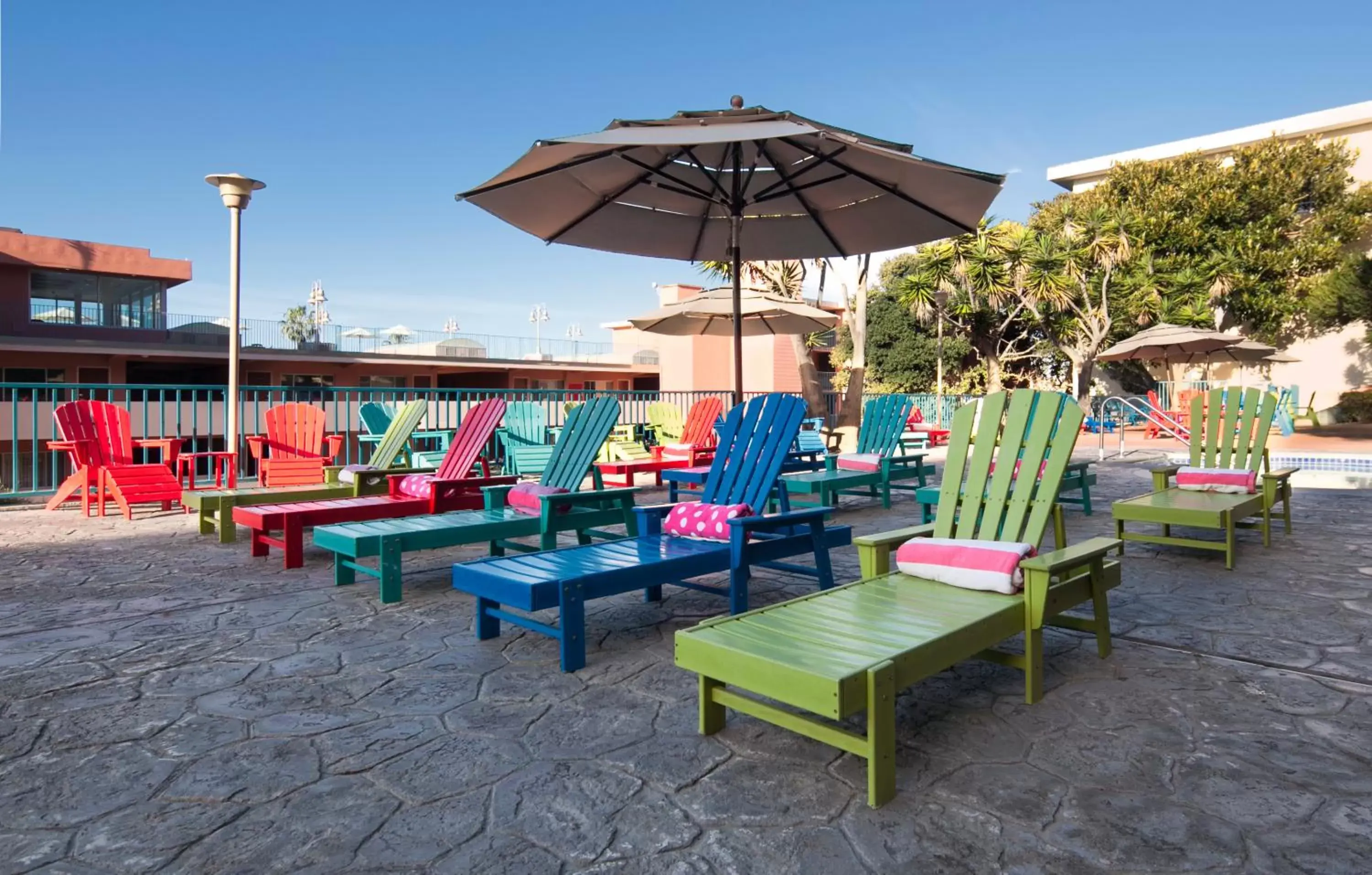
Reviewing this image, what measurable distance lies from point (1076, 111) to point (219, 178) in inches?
1152

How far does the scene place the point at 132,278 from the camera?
31.4 m

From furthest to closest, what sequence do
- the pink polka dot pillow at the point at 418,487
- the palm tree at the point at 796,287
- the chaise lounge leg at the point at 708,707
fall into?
the palm tree at the point at 796,287, the pink polka dot pillow at the point at 418,487, the chaise lounge leg at the point at 708,707

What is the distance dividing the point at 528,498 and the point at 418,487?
112 cm

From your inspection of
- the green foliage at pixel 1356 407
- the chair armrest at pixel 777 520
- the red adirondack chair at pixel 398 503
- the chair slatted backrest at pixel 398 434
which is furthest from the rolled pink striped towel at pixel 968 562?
the green foliage at pixel 1356 407

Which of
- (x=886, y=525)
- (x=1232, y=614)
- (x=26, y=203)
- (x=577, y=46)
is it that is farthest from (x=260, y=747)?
(x=26, y=203)

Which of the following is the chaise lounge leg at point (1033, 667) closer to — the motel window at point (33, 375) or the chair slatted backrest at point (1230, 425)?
the chair slatted backrest at point (1230, 425)

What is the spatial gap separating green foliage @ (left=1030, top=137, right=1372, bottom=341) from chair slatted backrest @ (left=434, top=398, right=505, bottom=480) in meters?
25.8

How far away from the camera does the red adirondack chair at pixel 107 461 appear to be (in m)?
7.05

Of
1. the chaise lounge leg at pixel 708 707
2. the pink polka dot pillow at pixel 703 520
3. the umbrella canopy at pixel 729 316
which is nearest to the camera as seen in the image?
the chaise lounge leg at pixel 708 707

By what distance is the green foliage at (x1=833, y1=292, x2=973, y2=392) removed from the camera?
28422mm

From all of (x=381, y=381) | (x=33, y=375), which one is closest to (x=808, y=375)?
(x=381, y=381)

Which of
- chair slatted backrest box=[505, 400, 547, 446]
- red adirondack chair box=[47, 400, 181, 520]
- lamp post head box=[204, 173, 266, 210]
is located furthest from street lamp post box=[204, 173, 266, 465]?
chair slatted backrest box=[505, 400, 547, 446]

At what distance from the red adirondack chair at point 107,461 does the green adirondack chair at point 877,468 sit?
5.54 metres

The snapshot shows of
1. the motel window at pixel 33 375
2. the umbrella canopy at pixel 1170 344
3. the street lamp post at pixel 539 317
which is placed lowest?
the motel window at pixel 33 375
